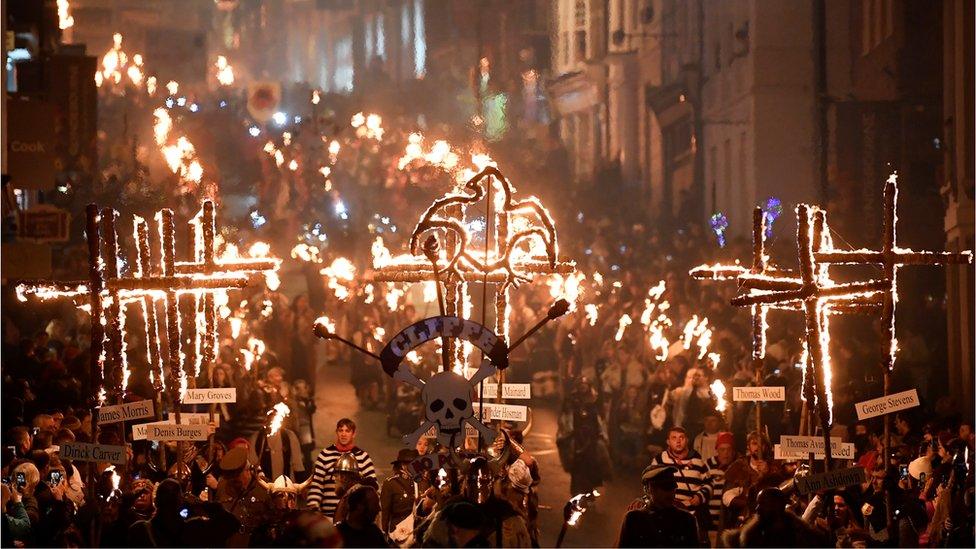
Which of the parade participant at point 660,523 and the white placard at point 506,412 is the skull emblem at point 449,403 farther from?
the white placard at point 506,412

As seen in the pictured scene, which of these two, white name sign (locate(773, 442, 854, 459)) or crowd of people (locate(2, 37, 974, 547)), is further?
white name sign (locate(773, 442, 854, 459))

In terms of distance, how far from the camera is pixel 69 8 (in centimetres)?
3225

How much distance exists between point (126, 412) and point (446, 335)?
3.97 metres

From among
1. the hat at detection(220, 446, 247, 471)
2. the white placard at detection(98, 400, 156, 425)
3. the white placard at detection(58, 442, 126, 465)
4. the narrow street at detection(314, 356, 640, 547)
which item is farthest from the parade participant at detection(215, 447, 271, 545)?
the narrow street at detection(314, 356, 640, 547)

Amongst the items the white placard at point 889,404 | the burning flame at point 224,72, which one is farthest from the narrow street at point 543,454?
the burning flame at point 224,72

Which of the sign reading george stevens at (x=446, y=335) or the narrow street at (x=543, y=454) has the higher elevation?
the sign reading george stevens at (x=446, y=335)

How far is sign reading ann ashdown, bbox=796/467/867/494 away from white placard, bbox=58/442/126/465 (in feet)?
19.3

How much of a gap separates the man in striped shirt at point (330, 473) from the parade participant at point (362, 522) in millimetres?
6128

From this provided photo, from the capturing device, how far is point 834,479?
12.6 m

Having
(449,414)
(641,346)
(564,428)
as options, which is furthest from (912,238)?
(449,414)

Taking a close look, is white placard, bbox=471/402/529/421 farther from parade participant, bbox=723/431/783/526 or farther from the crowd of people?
parade participant, bbox=723/431/783/526

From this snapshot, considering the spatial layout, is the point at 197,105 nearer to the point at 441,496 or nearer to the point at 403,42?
the point at 403,42

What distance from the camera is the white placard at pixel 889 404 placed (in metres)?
13.6

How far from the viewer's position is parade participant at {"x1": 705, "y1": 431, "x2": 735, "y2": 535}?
49.8 feet
